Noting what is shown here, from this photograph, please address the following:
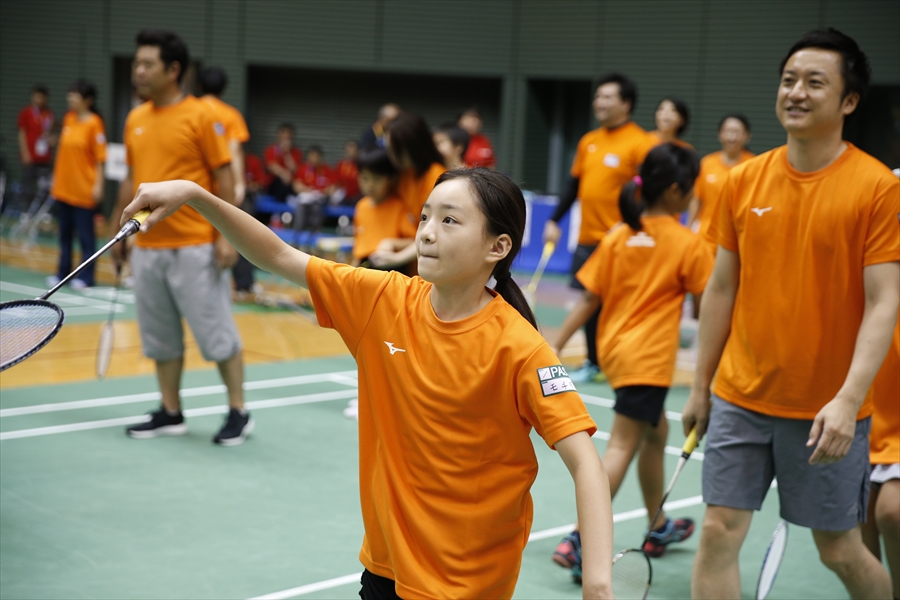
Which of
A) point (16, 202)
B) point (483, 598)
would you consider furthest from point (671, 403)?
point (16, 202)

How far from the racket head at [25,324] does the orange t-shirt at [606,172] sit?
5691mm

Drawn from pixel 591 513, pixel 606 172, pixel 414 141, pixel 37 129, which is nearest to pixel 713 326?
pixel 591 513

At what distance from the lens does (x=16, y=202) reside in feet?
59.3

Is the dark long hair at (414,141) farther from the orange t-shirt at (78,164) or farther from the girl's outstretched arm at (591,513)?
the orange t-shirt at (78,164)

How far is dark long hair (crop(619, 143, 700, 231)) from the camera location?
4398 mm

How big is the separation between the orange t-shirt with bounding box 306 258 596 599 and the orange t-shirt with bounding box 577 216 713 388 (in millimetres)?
1970

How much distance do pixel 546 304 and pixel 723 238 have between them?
29.9 feet

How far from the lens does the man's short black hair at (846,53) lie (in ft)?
10.1

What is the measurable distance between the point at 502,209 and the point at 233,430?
13.7ft

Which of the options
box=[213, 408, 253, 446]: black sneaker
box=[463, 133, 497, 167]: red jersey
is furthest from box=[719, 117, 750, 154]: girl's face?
box=[213, 408, 253, 446]: black sneaker

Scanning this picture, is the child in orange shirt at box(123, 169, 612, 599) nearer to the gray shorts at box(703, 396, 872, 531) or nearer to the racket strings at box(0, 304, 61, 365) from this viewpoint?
the racket strings at box(0, 304, 61, 365)

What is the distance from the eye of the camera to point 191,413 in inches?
270

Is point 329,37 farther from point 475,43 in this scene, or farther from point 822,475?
point 822,475

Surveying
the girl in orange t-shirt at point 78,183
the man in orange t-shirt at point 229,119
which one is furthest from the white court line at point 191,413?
the girl in orange t-shirt at point 78,183
